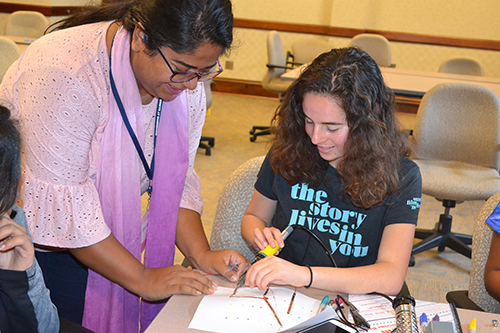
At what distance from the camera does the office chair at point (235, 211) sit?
1.67m

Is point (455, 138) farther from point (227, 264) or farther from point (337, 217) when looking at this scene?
point (227, 264)

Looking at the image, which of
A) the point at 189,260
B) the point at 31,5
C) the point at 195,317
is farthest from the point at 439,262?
the point at 31,5

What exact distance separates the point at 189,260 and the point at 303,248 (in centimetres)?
35

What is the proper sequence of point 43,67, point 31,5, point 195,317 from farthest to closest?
point 31,5, point 43,67, point 195,317

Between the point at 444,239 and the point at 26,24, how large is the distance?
4498 mm

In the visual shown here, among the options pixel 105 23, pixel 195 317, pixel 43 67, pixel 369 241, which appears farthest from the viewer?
pixel 369 241

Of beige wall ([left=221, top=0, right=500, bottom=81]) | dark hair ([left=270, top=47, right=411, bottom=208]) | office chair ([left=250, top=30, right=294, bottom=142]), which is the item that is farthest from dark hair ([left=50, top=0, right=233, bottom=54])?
beige wall ([left=221, top=0, right=500, bottom=81])

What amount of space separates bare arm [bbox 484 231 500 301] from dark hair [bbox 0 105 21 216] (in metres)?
1.23

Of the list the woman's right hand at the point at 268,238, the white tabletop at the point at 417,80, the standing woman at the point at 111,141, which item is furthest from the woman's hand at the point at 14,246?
the white tabletop at the point at 417,80

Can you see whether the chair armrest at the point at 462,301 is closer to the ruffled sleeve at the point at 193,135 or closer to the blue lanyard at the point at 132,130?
the ruffled sleeve at the point at 193,135

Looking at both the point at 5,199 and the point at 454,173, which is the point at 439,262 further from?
the point at 5,199

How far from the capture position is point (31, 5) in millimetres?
6395

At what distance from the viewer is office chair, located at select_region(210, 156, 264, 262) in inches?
65.7

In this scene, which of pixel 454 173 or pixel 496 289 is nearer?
pixel 496 289
